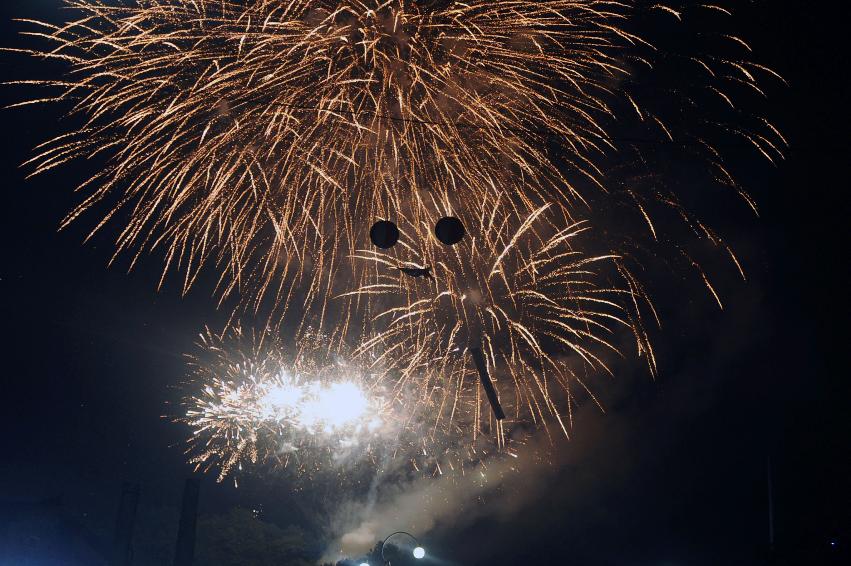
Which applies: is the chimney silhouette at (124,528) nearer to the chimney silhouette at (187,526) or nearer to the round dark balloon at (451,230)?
the chimney silhouette at (187,526)

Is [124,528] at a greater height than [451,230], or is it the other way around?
[124,528]

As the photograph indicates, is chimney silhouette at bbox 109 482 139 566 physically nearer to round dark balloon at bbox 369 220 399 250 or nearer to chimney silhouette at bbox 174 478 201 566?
chimney silhouette at bbox 174 478 201 566

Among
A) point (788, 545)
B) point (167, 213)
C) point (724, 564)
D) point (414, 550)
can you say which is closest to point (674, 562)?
point (724, 564)

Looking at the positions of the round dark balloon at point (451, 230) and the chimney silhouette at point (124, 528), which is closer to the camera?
the round dark balloon at point (451, 230)

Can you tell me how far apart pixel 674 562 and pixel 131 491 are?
4383 cm

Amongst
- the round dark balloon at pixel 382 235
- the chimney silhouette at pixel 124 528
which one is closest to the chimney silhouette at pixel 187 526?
the chimney silhouette at pixel 124 528

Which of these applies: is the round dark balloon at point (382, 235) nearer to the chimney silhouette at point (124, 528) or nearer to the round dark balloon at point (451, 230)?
the round dark balloon at point (451, 230)

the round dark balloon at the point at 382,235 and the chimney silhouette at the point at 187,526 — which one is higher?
the chimney silhouette at the point at 187,526

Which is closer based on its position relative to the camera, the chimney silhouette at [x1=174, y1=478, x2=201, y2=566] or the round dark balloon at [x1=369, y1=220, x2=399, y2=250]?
the round dark balloon at [x1=369, y1=220, x2=399, y2=250]

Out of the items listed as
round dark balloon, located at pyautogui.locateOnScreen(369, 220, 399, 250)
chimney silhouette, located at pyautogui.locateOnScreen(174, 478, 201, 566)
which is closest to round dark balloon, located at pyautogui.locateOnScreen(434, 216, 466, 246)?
round dark balloon, located at pyautogui.locateOnScreen(369, 220, 399, 250)

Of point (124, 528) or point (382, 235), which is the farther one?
point (124, 528)

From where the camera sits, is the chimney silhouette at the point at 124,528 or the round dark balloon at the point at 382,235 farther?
the chimney silhouette at the point at 124,528

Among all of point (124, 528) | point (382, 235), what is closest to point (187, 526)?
point (124, 528)

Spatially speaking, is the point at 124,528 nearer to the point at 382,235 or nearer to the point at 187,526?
the point at 187,526
